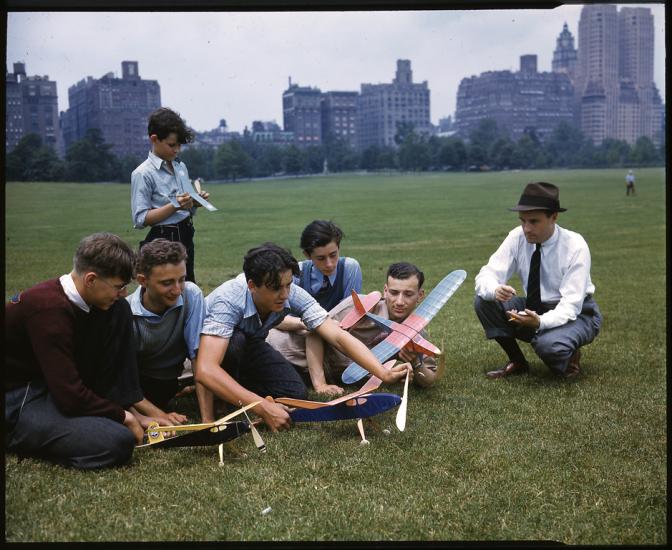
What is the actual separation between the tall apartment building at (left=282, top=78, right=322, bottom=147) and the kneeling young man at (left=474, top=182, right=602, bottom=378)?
61.4 meters

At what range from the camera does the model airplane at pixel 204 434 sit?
4074mm

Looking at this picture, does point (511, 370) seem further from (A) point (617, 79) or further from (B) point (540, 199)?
(A) point (617, 79)

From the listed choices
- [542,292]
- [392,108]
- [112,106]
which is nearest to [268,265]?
[542,292]

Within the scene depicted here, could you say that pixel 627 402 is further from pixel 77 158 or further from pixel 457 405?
pixel 77 158

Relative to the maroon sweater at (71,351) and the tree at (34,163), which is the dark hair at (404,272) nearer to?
the maroon sweater at (71,351)

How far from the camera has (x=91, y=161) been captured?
33.0m

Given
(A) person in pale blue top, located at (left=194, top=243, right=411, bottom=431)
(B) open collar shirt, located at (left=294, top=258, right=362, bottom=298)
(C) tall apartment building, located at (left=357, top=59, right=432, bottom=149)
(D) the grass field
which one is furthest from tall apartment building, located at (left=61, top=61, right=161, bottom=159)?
(C) tall apartment building, located at (left=357, top=59, right=432, bottom=149)

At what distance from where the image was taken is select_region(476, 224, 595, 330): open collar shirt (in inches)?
221

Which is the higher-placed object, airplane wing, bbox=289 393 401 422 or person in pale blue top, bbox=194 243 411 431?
person in pale blue top, bbox=194 243 411 431

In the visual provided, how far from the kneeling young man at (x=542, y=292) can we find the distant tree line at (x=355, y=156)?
18.9 metres

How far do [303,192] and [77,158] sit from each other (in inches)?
690

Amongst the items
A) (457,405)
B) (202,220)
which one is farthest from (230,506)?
(202,220)

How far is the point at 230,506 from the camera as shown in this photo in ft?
11.6

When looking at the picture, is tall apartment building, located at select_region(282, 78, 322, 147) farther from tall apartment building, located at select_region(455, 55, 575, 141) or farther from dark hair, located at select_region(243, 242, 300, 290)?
dark hair, located at select_region(243, 242, 300, 290)
